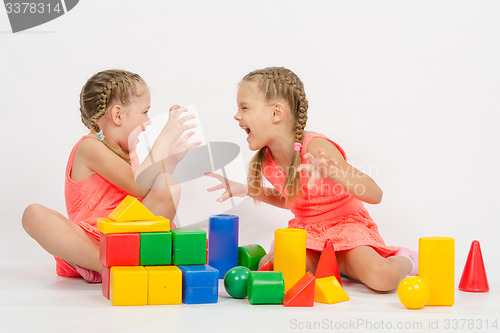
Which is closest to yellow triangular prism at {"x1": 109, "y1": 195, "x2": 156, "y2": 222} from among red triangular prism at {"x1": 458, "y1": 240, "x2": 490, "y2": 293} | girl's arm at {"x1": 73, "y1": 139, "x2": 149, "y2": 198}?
girl's arm at {"x1": 73, "y1": 139, "x2": 149, "y2": 198}

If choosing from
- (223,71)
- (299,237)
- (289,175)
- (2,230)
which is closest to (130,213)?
(299,237)

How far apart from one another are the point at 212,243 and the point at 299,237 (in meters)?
0.30

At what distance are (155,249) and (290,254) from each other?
35 centimetres

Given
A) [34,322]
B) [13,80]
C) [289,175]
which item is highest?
[13,80]

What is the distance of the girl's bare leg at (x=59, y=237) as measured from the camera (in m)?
1.80

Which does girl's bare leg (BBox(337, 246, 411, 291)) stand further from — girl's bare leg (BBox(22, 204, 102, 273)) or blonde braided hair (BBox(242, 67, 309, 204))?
girl's bare leg (BBox(22, 204, 102, 273))

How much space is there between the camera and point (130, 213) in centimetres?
165

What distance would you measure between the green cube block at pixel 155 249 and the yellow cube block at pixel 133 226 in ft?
0.05

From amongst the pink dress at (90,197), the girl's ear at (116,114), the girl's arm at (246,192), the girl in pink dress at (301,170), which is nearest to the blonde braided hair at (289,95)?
the girl in pink dress at (301,170)

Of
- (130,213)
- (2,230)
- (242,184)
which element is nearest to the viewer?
(130,213)

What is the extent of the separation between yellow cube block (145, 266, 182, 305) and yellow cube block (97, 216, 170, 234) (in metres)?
0.11

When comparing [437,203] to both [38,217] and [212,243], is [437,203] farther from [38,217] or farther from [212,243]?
[38,217]

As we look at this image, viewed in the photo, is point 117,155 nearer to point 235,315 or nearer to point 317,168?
point 317,168

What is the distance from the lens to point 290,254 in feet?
5.73
